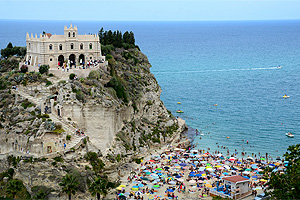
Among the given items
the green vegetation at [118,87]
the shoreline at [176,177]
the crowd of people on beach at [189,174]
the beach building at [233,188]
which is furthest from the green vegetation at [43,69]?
the beach building at [233,188]

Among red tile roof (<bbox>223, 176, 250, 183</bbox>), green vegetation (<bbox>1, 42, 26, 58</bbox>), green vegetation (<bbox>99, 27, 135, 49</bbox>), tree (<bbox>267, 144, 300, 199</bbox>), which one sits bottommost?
red tile roof (<bbox>223, 176, 250, 183</bbox>)

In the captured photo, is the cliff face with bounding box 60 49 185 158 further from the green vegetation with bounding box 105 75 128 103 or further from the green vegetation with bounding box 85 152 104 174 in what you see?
the green vegetation with bounding box 85 152 104 174

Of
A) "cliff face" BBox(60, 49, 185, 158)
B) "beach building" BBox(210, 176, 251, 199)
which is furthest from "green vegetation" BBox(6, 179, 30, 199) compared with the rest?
"beach building" BBox(210, 176, 251, 199)

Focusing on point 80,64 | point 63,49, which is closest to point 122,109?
point 80,64

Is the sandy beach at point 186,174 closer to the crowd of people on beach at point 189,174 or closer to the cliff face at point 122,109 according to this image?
the crowd of people on beach at point 189,174

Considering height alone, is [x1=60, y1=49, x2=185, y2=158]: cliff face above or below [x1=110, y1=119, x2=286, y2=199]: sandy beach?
above

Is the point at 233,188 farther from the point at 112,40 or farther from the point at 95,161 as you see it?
the point at 112,40

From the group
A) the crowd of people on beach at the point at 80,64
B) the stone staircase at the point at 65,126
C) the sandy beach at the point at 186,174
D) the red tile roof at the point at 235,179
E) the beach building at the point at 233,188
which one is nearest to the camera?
the beach building at the point at 233,188
